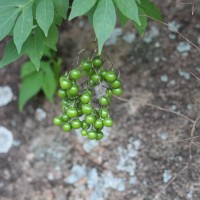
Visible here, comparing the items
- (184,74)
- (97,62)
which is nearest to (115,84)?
(97,62)

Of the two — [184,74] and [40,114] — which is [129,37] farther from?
[40,114]

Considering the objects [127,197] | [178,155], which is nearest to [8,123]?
[127,197]

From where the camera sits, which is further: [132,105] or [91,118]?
[132,105]

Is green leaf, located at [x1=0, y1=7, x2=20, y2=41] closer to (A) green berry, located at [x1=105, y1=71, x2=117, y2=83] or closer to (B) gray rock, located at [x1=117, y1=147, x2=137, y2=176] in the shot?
(A) green berry, located at [x1=105, y1=71, x2=117, y2=83]

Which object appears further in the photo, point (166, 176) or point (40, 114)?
point (40, 114)

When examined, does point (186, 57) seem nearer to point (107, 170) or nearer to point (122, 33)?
point (122, 33)

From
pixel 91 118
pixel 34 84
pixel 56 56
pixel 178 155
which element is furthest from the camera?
pixel 56 56
